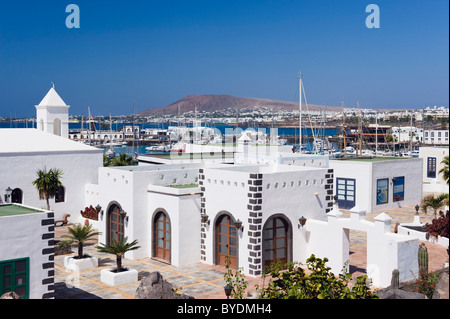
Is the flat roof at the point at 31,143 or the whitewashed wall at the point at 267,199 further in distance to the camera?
the flat roof at the point at 31,143

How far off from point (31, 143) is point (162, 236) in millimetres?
12370

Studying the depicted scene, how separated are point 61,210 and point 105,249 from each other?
1240 centimetres

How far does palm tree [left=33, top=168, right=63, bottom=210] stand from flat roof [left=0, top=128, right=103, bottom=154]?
5.84 ft

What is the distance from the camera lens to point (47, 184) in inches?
1056

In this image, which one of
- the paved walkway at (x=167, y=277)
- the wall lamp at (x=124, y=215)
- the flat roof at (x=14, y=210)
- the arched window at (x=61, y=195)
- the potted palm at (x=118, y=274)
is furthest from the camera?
the arched window at (x=61, y=195)

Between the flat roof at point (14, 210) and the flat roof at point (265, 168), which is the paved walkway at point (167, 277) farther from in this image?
the flat roof at point (265, 168)

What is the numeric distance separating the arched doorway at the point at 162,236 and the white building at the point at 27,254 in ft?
24.3

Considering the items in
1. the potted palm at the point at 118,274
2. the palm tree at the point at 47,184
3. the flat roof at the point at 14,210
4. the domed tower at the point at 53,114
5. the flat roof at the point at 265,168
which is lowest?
the potted palm at the point at 118,274

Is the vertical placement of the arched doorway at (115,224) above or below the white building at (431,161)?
below

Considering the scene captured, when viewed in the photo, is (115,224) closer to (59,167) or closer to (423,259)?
(59,167)

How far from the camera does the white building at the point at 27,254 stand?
42.2 feet

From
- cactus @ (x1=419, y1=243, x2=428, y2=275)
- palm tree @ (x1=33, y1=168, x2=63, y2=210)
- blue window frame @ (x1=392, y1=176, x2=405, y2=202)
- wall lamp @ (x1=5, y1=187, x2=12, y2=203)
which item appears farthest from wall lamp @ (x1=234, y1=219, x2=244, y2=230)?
blue window frame @ (x1=392, y1=176, x2=405, y2=202)

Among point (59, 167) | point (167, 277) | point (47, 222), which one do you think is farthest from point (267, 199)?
point (59, 167)

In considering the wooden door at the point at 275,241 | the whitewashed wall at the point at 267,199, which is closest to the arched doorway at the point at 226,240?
the whitewashed wall at the point at 267,199
